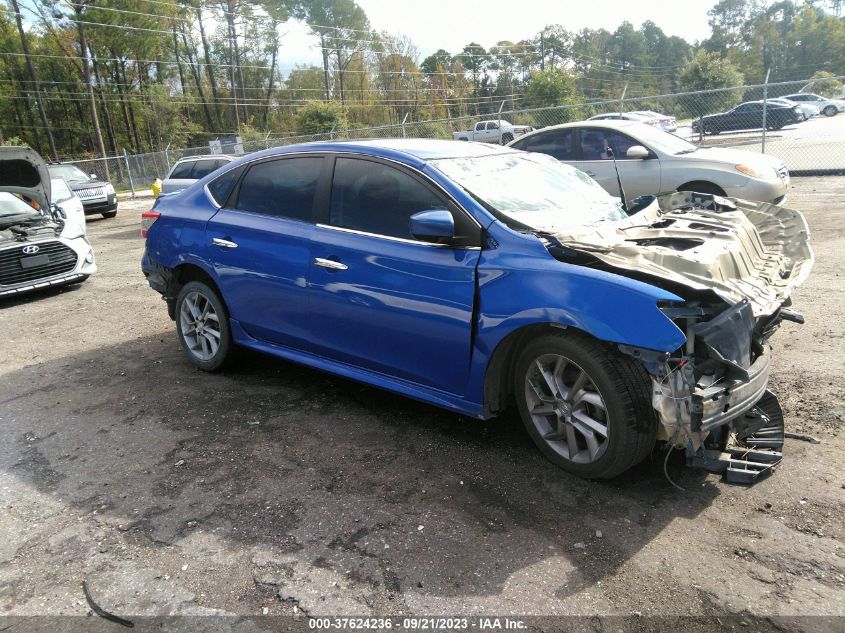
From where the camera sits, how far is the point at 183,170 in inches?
619

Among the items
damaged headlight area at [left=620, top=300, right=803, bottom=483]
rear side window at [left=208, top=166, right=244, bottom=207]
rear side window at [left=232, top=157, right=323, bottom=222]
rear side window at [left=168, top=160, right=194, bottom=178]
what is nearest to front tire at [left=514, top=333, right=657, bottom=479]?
damaged headlight area at [left=620, top=300, right=803, bottom=483]

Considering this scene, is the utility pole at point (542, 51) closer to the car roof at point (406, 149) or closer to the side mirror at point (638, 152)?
the side mirror at point (638, 152)

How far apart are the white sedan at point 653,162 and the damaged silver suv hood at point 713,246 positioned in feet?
14.3

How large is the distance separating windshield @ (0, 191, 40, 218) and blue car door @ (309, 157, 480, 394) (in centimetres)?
651

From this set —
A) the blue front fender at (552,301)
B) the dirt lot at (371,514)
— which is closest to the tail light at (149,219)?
the dirt lot at (371,514)

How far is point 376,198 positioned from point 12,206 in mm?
7073

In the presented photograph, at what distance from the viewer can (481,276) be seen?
11.5ft

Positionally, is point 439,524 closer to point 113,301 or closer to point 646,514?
point 646,514

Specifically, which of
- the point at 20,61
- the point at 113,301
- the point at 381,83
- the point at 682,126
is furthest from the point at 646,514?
the point at 381,83

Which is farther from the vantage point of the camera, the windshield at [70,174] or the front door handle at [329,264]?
the windshield at [70,174]

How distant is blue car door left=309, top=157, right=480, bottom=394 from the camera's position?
3.63 metres

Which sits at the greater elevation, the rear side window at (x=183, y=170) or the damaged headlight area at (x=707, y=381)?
the damaged headlight area at (x=707, y=381)

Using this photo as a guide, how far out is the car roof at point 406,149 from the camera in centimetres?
410

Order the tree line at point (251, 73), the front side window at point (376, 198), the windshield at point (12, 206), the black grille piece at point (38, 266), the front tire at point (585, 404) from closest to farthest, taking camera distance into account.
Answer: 1. the front tire at point (585, 404)
2. the front side window at point (376, 198)
3. the black grille piece at point (38, 266)
4. the windshield at point (12, 206)
5. the tree line at point (251, 73)
